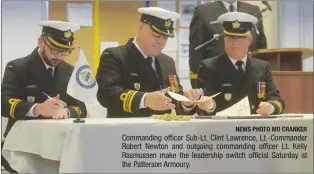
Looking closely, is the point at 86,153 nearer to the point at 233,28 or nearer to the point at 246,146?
the point at 246,146

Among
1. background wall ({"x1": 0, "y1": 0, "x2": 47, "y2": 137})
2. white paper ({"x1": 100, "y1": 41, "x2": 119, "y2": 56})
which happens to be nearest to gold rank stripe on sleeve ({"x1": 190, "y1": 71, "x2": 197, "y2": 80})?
white paper ({"x1": 100, "y1": 41, "x2": 119, "y2": 56})

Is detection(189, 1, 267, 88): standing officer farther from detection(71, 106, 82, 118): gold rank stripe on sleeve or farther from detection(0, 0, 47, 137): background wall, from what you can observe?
detection(0, 0, 47, 137): background wall

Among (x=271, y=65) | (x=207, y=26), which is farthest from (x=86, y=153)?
(x=271, y=65)

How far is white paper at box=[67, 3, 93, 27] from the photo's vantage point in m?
1.86

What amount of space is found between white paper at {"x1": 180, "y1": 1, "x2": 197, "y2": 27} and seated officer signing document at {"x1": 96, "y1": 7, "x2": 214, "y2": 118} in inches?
4.0

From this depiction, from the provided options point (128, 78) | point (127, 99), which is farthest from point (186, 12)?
point (127, 99)

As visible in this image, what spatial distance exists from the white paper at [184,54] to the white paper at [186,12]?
32mm

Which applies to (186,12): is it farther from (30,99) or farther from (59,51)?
(30,99)

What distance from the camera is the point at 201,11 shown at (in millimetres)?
2080

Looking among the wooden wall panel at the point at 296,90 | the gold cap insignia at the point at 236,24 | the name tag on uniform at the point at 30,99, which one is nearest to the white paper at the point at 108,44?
the name tag on uniform at the point at 30,99

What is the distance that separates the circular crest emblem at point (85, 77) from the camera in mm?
1646

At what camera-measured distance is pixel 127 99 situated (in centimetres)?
178

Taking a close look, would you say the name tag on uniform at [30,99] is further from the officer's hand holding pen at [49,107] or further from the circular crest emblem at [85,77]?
the circular crest emblem at [85,77]

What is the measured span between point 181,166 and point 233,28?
757 millimetres
